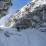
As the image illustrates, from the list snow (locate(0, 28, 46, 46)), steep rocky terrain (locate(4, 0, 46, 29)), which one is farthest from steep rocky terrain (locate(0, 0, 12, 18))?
steep rocky terrain (locate(4, 0, 46, 29))

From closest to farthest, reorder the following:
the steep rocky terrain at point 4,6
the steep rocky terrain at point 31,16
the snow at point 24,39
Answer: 1. the snow at point 24,39
2. the steep rocky terrain at point 4,6
3. the steep rocky terrain at point 31,16

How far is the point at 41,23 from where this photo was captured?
23.8 m

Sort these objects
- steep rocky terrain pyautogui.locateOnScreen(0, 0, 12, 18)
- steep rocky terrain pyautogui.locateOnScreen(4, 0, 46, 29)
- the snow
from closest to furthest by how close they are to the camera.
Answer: the snow, steep rocky terrain pyautogui.locateOnScreen(0, 0, 12, 18), steep rocky terrain pyautogui.locateOnScreen(4, 0, 46, 29)

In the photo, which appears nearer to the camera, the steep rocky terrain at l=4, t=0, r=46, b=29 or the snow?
the snow

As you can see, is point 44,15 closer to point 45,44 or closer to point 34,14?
point 34,14

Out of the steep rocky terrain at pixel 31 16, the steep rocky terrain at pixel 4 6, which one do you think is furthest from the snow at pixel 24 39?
the steep rocky terrain at pixel 31 16

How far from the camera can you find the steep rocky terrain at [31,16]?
80.1 ft

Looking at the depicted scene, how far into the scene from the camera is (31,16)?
84.4 ft

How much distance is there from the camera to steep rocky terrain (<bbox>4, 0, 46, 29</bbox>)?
24422 mm

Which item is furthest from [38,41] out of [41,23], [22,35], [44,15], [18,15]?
[18,15]

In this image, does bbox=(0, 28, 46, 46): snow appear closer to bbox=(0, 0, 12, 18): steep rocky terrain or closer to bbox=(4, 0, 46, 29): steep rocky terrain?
bbox=(0, 0, 12, 18): steep rocky terrain

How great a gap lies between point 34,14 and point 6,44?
10.6 m

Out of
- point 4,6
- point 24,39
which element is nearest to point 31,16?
point 4,6

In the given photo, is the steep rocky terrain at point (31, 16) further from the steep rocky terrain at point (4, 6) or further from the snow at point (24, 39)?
the steep rocky terrain at point (4, 6)
